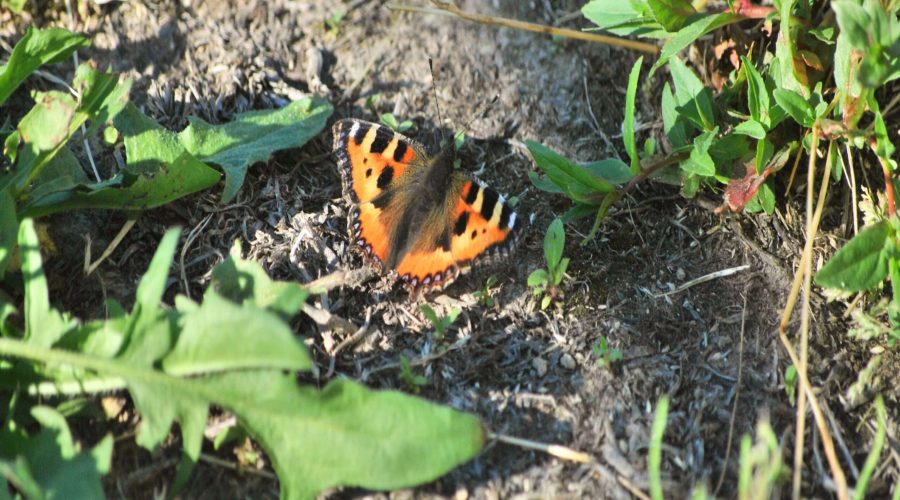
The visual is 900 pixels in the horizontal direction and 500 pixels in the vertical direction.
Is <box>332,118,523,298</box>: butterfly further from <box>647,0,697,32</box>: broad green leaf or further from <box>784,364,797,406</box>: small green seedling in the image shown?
<box>784,364,797,406</box>: small green seedling

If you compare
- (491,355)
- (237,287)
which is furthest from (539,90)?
(237,287)

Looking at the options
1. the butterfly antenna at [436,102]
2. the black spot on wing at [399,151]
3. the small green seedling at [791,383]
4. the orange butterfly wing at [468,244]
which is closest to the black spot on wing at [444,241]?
the orange butterfly wing at [468,244]

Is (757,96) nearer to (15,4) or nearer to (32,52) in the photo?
(32,52)

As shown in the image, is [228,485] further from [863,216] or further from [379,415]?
[863,216]

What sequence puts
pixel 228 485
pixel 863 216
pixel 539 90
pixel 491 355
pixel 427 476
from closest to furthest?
pixel 427 476 → pixel 228 485 → pixel 491 355 → pixel 863 216 → pixel 539 90

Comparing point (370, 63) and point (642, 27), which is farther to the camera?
point (370, 63)

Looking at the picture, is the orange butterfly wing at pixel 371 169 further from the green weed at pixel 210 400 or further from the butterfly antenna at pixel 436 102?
the green weed at pixel 210 400
